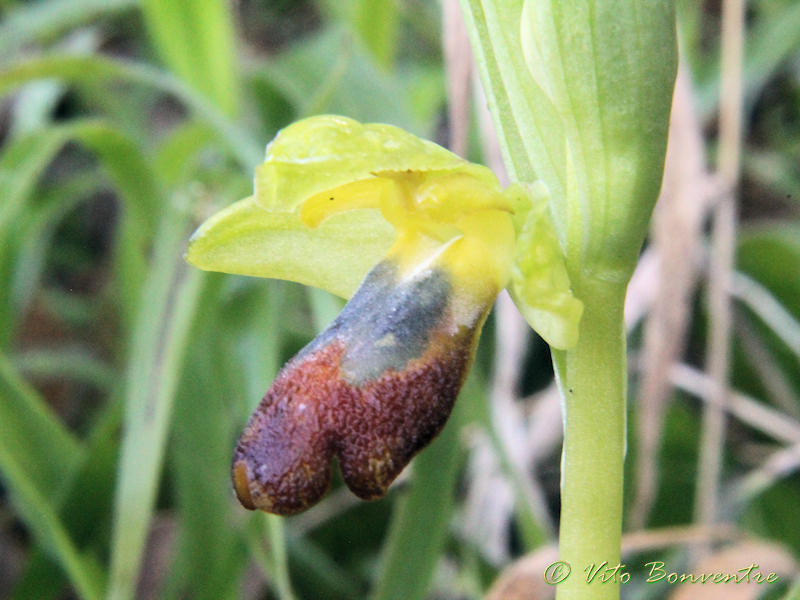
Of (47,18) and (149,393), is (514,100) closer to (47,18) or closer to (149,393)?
(149,393)

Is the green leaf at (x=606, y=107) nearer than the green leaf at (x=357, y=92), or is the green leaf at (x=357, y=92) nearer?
the green leaf at (x=606, y=107)

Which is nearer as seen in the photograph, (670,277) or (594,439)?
(594,439)

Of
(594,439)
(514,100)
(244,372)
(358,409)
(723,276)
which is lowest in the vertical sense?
(723,276)

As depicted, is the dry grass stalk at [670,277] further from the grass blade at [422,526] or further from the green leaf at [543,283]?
the green leaf at [543,283]

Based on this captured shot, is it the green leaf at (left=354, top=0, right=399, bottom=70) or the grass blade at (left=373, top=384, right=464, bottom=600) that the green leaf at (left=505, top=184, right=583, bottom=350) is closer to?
the grass blade at (left=373, top=384, right=464, bottom=600)

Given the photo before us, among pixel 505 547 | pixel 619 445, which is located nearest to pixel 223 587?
pixel 505 547

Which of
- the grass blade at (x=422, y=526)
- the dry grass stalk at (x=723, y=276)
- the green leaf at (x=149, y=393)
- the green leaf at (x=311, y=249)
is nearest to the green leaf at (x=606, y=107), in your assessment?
the green leaf at (x=311, y=249)

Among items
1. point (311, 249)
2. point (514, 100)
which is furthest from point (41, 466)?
point (514, 100)
